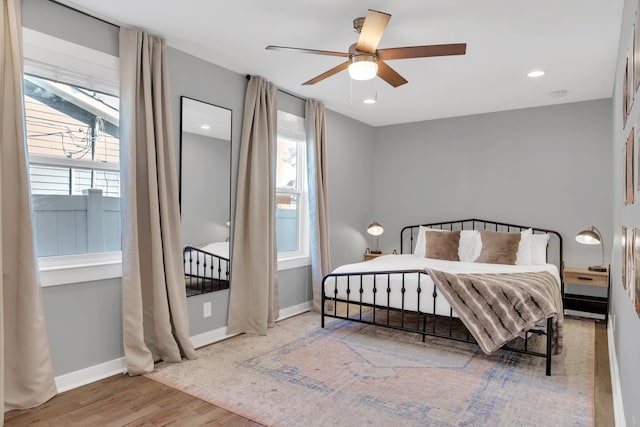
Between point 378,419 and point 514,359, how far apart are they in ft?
5.12

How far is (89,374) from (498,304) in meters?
3.03

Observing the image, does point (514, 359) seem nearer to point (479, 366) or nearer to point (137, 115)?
point (479, 366)

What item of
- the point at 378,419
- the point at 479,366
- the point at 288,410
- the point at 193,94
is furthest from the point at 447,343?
the point at 193,94

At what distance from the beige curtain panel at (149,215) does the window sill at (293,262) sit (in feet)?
4.63

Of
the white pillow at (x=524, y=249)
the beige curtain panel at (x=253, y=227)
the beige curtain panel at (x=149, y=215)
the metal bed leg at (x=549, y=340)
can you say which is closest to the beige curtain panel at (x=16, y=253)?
the beige curtain panel at (x=149, y=215)

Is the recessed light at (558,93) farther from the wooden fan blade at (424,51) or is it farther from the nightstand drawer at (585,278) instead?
the wooden fan blade at (424,51)

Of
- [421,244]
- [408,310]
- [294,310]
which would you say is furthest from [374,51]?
[421,244]

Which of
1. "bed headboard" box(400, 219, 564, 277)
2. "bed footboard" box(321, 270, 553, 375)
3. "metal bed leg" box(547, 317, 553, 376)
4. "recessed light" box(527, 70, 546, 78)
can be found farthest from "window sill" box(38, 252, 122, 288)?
"bed headboard" box(400, 219, 564, 277)

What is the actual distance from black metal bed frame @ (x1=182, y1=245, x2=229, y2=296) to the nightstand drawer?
144 inches

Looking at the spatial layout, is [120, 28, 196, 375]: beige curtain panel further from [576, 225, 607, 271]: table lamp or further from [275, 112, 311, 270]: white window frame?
[576, 225, 607, 271]: table lamp

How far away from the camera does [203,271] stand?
Answer: 3707 mm

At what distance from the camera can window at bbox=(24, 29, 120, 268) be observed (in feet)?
8.84

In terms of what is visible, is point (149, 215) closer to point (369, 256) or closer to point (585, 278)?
point (369, 256)

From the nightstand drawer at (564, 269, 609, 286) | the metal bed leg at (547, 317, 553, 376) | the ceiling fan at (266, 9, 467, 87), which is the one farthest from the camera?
the nightstand drawer at (564, 269, 609, 286)
